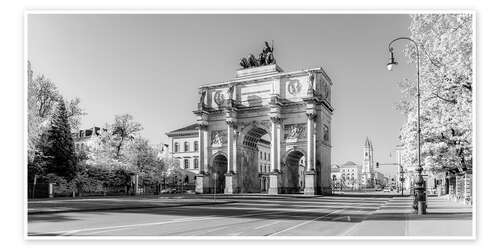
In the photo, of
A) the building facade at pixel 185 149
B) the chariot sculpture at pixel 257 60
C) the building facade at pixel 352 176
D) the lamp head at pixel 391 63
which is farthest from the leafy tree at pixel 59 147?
the building facade at pixel 352 176

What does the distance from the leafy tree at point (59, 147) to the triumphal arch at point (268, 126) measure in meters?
18.4

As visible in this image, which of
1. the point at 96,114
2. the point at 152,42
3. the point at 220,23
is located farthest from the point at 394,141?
the point at 96,114

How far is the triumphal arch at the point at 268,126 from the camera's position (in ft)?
161

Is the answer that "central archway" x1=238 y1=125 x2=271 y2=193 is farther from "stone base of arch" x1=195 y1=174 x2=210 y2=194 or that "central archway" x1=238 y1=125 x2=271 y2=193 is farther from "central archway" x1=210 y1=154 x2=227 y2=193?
"stone base of arch" x1=195 y1=174 x2=210 y2=194

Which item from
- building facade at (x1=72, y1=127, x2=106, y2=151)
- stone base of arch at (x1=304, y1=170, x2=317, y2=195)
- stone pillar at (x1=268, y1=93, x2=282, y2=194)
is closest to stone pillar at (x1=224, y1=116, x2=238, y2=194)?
stone pillar at (x1=268, y1=93, x2=282, y2=194)

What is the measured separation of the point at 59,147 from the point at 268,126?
23.2 m

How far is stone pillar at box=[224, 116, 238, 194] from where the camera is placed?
52500 millimetres

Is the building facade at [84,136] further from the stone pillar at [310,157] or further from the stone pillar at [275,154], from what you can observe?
the stone pillar at [310,157]

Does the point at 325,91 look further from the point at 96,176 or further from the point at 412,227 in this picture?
the point at 412,227

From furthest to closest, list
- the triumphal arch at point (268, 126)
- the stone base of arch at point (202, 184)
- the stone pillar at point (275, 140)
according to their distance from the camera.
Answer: the stone base of arch at point (202, 184) < the stone pillar at point (275, 140) < the triumphal arch at point (268, 126)

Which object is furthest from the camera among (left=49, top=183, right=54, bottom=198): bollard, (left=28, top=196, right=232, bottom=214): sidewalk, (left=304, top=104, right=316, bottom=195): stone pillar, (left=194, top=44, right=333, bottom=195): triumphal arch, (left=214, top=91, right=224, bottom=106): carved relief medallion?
(left=214, top=91, right=224, bottom=106): carved relief medallion

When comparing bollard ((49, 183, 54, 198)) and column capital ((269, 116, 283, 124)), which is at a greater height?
column capital ((269, 116, 283, 124))
